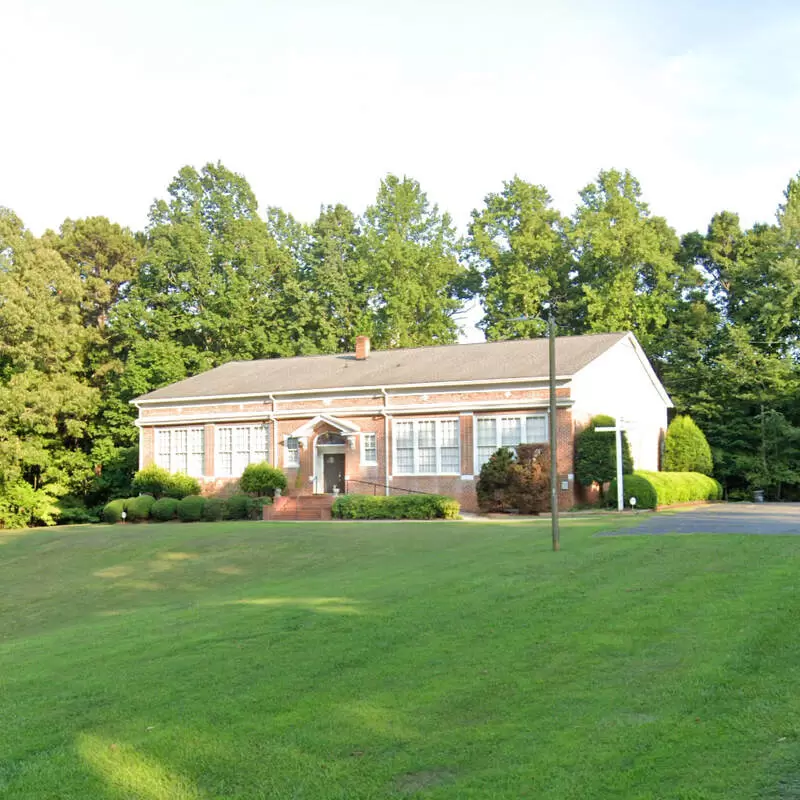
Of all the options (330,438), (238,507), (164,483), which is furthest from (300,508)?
(164,483)

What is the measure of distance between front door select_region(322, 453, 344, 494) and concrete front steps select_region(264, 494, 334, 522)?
193 cm

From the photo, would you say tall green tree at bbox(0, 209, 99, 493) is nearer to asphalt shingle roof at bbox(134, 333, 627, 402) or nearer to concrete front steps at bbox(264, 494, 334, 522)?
asphalt shingle roof at bbox(134, 333, 627, 402)

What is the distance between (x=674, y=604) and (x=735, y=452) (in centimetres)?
3627

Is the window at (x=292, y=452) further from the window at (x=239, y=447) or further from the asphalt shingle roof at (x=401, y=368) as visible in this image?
the asphalt shingle roof at (x=401, y=368)

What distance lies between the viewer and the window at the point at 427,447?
35.5 meters

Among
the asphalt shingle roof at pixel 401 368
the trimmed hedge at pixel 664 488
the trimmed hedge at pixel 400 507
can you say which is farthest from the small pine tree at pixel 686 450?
the trimmed hedge at pixel 400 507

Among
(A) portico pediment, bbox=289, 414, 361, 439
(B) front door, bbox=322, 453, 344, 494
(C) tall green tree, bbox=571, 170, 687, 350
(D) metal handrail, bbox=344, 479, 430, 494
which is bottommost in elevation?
(D) metal handrail, bbox=344, 479, 430, 494

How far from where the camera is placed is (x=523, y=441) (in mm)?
34000

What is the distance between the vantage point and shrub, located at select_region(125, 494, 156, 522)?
3700 cm

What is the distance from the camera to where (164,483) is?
39.4 m

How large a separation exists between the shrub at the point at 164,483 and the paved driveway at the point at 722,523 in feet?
64.7

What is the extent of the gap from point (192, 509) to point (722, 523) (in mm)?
20029

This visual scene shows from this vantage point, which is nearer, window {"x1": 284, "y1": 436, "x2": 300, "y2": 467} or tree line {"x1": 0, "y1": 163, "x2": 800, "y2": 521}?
window {"x1": 284, "y1": 436, "x2": 300, "y2": 467}

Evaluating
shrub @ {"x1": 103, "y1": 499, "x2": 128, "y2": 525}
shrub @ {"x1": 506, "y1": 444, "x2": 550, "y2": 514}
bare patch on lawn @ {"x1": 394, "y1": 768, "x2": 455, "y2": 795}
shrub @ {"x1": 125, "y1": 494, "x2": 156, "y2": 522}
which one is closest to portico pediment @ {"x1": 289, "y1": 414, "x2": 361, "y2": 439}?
shrub @ {"x1": 125, "y1": 494, "x2": 156, "y2": 522}
